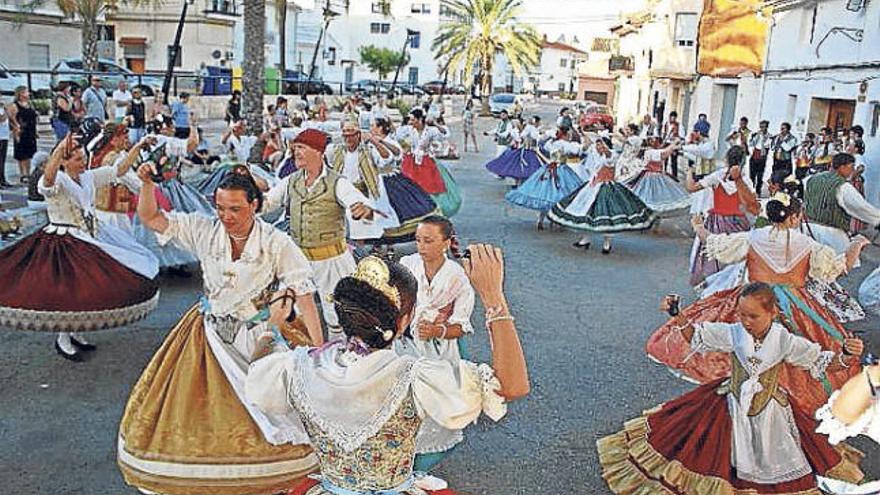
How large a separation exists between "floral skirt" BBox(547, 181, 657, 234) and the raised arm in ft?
31.6

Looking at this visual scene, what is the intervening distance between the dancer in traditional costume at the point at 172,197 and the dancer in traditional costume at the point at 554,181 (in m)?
5.49

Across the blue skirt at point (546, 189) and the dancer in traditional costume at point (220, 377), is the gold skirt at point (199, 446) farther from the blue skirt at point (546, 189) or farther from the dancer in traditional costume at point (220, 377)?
the blue skirt at point (546, 189)

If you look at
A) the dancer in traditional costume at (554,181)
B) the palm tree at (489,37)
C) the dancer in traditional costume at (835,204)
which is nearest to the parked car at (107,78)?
the dancer in traditional costume at (554,181)

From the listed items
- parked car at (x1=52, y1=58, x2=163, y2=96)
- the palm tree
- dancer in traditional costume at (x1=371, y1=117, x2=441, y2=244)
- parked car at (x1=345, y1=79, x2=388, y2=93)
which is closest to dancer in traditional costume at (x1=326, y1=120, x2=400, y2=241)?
dancer in traditional costume at (x1=371, y1=117, x2=441, y2=244)

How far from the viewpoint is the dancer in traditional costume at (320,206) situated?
623 cm

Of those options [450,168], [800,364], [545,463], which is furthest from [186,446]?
[450,168]

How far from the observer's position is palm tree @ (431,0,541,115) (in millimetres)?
53344

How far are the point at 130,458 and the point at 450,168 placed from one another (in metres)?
20.0

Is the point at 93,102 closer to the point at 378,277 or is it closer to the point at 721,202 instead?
the point at 721,202

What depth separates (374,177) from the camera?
976 centimetres

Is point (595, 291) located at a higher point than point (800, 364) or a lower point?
lower

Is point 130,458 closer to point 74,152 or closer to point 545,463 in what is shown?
point 545,463

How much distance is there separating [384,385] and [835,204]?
6725 millimetres

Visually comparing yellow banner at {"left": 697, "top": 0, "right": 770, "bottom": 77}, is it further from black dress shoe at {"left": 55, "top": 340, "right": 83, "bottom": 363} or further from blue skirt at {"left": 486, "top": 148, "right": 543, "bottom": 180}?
black dress shoe at {"left": 55, "top": 340, "right": 83, "bottom": 363}
